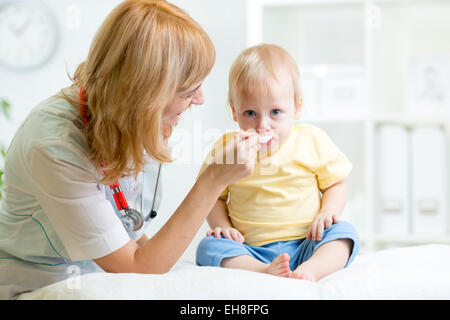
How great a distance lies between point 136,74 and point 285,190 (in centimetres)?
51

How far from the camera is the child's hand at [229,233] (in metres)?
1.14

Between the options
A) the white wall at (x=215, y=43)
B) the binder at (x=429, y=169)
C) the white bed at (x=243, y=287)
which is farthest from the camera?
the white wall at (x=215, y=43)

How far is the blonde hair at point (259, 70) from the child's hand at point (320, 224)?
1.00ft

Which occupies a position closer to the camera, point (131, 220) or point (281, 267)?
point (281, 267)

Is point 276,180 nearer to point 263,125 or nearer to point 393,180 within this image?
point 263,125

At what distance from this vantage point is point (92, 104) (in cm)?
91

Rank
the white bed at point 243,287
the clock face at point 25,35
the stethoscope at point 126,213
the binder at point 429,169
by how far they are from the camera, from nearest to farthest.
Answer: the white bed at point 243,287 < the stethoscope at point 126,213 < the binder at point 429,169 < the clock face at point 25,35

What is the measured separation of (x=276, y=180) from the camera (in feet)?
3.95

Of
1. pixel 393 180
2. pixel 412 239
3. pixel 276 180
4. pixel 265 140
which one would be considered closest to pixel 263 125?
pixel 265 140

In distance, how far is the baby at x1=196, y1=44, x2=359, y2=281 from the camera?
45.0 inches

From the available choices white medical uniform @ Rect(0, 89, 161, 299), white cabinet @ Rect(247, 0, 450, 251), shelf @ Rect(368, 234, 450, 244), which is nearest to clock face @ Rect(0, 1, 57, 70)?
white cabinet @ Rect(247, 0, 450, 251)

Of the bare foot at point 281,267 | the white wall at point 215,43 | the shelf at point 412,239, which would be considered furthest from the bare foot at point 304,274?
the shelf at point 412,239

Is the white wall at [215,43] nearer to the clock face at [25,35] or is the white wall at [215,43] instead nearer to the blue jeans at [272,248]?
the clock face at [25,35]
